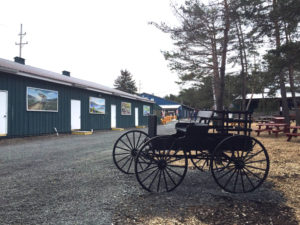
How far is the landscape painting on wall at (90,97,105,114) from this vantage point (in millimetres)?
17083

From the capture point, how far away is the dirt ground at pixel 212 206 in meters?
2.60

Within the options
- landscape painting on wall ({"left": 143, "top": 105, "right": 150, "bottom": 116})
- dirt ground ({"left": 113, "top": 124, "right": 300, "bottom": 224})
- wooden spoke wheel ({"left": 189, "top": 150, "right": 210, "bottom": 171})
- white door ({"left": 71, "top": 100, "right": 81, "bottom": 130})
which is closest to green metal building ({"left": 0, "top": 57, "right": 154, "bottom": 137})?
white door ({"left": 71, "top": 100, "right": 81, "bottom": 130})

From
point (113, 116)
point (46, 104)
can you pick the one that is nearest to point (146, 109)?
point (113, 116)

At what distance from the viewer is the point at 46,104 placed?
1287cm

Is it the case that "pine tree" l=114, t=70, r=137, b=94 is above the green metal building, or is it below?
above

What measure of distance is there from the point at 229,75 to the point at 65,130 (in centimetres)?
1435

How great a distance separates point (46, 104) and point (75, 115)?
8.95ft

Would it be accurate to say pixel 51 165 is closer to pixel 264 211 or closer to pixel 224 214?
pixel 224 214

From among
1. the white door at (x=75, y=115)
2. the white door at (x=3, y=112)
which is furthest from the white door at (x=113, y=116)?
the white door at (x=3, y=112)

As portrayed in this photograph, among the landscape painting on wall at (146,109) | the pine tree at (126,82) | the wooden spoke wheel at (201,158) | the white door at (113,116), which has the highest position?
the pine tree at (126,82)

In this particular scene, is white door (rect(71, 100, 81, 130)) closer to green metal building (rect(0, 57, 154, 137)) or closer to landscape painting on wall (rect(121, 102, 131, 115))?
green metal building (rect(0, 57, 154, 137))

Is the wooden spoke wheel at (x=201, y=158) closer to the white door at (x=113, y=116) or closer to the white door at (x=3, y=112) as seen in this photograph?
the white door at (x=3, y=112)

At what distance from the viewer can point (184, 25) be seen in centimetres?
989

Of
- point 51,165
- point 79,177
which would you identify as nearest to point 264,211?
point 79,177
